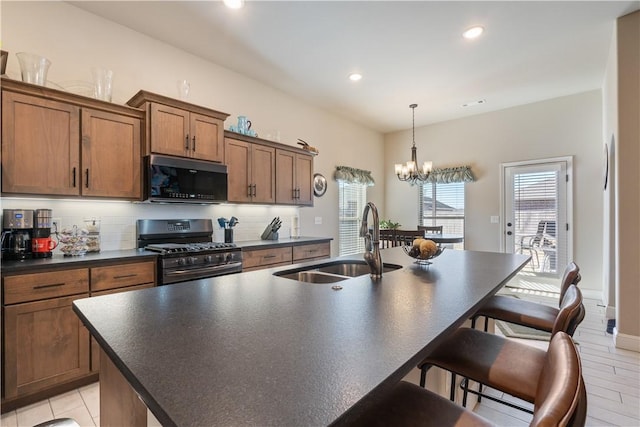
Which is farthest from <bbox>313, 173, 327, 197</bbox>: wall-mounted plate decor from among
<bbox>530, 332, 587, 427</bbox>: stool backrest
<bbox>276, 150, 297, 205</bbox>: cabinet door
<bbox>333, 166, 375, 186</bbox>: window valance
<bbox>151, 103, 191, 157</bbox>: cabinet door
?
<bbox>530, 332, 587, 427</bbox>: stool backrest

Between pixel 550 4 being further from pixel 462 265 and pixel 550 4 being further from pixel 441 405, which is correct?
pixel 441 405

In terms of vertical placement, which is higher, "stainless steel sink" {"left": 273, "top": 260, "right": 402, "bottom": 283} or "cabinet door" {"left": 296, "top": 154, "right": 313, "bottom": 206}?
"cabinet door" {"left": 296, "top": 154, "right": 313, "bottom": 206}

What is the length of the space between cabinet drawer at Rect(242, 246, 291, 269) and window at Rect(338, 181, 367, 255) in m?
1.97

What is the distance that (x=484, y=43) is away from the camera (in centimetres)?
323

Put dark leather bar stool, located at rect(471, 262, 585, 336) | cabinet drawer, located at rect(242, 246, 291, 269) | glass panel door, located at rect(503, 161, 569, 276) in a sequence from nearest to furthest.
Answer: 1. dark leather bar stool, located at rect(471, 262, 585, 336)
2. cabinet drawer, located at rect(242, 246, 291, 269)
3. glass panel door, located at rect(503, 161, 569, 276)

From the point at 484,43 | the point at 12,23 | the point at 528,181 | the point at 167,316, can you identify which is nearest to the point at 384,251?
the point at 167,316

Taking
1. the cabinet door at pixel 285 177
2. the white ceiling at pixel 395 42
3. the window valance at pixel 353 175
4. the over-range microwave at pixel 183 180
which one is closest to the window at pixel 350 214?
the window valance at pixel 353 175

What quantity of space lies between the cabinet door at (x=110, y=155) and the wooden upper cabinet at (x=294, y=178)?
1662mm

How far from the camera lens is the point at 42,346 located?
2.03 metres

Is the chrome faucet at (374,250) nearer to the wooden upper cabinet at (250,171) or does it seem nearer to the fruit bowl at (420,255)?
the fruit bowl at (420,255)

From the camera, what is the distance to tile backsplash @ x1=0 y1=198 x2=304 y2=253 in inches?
100

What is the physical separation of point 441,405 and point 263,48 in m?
3.50

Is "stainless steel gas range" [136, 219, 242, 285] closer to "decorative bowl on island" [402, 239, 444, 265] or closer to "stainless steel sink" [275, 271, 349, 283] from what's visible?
"stainless steel sink" [275, 271, 349, 283]

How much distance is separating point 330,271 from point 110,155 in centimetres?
211
